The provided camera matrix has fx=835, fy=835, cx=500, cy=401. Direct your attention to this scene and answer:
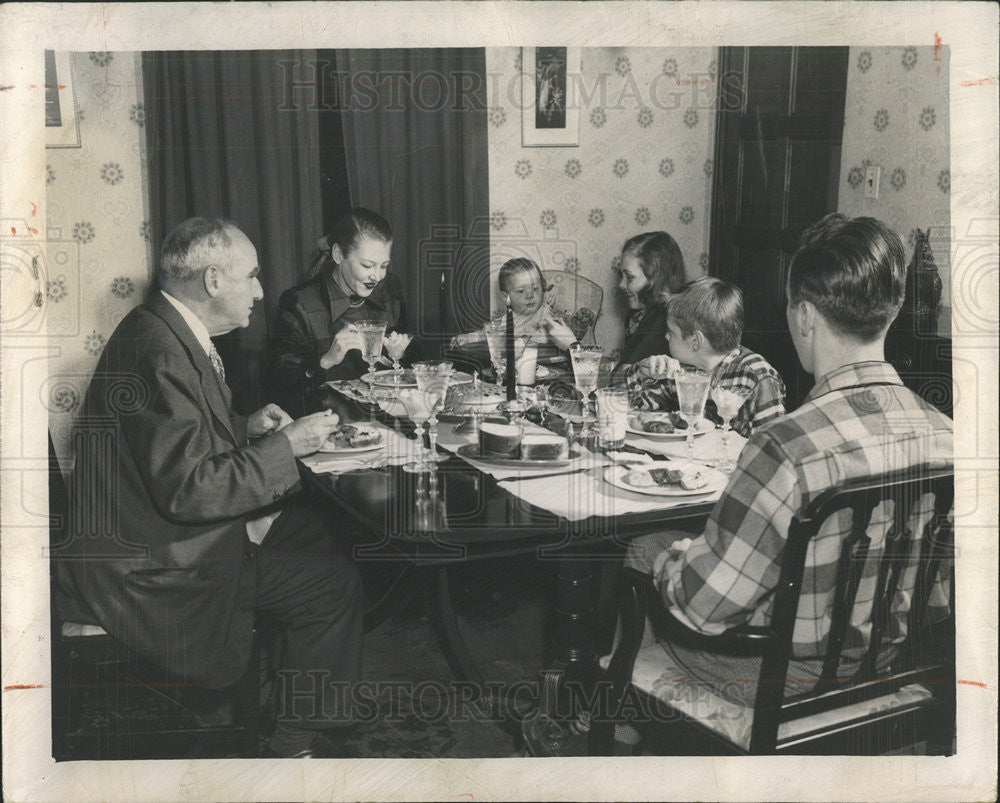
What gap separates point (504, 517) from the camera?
1.51 meters

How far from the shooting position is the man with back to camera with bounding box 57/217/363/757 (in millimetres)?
1624

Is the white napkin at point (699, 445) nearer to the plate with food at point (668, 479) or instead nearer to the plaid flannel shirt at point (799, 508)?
the plate with food at point (668, 479)

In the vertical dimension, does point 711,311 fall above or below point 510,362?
above

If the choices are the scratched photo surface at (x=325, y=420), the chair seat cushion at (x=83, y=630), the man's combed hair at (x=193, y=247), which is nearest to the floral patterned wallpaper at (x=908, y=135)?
the scratched photo surface at (x=325, y=420)

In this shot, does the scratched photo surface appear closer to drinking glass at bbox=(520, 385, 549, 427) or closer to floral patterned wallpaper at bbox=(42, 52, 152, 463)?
floral patterned wallpaper at bbox=(42, 52, 152, 463)

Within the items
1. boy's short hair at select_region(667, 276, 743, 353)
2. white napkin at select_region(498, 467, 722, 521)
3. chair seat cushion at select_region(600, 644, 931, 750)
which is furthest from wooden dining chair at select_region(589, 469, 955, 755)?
boy's short hair at select_region(667, 276, 743, 353)

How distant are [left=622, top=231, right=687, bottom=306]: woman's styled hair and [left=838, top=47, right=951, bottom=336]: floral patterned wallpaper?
0.37 meters

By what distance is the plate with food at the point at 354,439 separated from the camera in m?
1.79

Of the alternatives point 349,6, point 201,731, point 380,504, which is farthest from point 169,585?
point 349,6

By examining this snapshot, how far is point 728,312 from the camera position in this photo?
1806mm

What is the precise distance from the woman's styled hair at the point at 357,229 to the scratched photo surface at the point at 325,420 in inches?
1.3

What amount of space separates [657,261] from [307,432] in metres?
0.81

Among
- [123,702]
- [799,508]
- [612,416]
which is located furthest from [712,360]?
[123,702]

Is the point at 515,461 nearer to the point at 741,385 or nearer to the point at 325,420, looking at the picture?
the point at 325,420
